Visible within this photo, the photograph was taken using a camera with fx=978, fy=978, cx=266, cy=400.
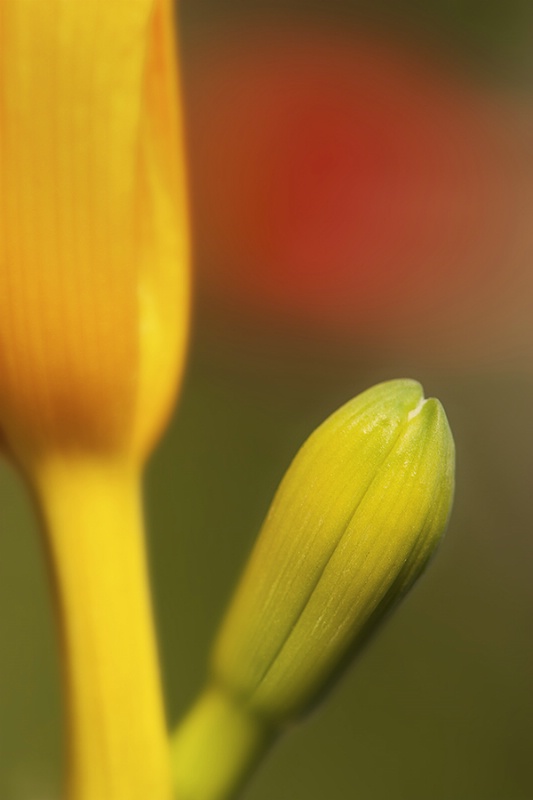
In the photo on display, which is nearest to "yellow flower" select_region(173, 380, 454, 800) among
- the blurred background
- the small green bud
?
the small green bud

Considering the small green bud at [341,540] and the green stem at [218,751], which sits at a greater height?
the small green bud at [341,540]

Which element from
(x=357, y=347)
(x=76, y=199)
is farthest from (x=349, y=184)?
(x=76, y=199)

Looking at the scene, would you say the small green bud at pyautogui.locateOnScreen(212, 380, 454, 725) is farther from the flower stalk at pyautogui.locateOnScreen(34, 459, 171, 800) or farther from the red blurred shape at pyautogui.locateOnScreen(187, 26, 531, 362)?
the red blurred shape at pyautogui.locateOnScreen(187, 26, 531, 362)

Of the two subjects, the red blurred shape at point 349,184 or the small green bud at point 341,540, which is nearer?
the small green bud at point 341,540

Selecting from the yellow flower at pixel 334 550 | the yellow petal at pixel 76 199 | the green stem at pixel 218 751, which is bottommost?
the green stem at pixel 218 751

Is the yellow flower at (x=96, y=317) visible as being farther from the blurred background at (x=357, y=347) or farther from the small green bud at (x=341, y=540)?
the blurred background at (x=357, y=347)

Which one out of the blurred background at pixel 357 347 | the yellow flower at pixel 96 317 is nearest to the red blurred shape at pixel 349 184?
the blurred background at pixel 357 347

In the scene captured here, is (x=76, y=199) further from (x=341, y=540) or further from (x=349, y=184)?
(x=349, y=184)

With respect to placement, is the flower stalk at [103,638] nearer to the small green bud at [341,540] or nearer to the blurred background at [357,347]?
the small green bud at [341,540]
